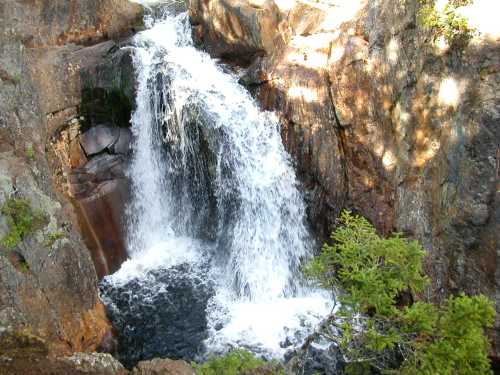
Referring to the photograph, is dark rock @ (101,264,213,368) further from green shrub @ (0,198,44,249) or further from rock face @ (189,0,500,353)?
rock face @ (189,0,500,353)

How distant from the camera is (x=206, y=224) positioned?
38.3 ft

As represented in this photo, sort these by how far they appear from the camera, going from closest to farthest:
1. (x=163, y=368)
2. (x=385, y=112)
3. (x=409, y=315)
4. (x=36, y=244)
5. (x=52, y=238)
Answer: (x=409, y=315) < (x=163, y=368) < (x=36, y=244) < (x=52, y=238) < (x=385, y=112)

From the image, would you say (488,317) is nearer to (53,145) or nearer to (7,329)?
(7,329)

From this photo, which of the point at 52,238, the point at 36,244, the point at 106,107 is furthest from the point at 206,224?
the point at 36,244

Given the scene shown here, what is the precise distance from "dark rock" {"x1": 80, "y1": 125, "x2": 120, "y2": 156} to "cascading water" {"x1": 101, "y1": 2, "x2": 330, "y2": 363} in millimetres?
612

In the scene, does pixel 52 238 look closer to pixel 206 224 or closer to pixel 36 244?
pixel 36 244

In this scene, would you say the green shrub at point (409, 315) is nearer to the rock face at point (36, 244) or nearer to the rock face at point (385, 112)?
the rock face at point (36, 244)

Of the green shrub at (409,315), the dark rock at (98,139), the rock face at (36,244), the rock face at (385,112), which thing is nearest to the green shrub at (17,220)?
the rock face at (36,244)

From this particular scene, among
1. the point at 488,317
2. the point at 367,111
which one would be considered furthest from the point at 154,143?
the point at 488,317

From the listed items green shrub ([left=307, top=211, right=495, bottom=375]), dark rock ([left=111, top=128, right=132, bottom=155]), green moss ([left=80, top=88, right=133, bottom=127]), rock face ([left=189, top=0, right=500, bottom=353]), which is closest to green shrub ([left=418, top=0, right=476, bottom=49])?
rock face ([left=189, top=0, right=500, bottom=353])

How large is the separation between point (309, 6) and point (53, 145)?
7.80 m

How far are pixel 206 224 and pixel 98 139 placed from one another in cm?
363

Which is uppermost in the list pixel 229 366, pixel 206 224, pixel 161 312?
pixel 229 366

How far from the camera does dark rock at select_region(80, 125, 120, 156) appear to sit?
11.5 meters
